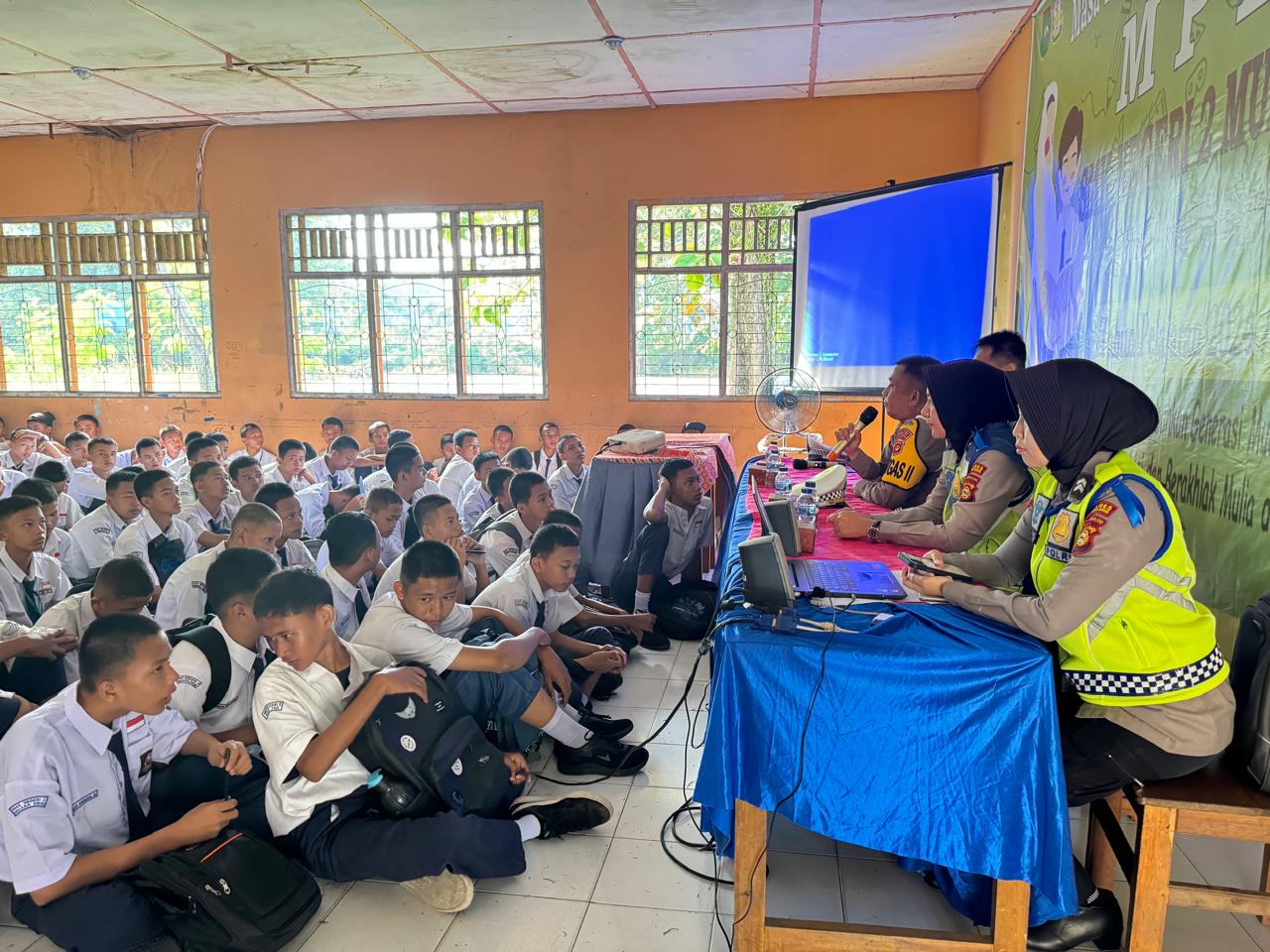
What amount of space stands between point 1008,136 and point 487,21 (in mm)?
3407

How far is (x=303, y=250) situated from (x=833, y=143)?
190 inches

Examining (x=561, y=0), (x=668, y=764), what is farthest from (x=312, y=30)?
(x=668, y=764)

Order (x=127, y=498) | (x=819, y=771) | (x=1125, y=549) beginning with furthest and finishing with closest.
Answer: (x=127, y=498), (x=819, y=771), (x=1125, y=549)

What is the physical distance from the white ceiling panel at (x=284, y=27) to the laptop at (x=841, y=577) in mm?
4374

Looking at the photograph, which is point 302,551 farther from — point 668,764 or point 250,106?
point 250,106

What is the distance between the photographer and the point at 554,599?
329 cm

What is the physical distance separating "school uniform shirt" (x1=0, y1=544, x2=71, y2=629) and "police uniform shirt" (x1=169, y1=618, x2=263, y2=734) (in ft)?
4.02

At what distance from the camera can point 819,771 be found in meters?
1.83

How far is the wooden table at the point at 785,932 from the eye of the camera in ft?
6.08

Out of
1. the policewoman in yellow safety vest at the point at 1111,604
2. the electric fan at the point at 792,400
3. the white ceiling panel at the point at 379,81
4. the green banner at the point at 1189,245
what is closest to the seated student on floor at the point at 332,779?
the policewoman in yellow safety vest at the point at 1111,604

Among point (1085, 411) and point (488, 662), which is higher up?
point (1085, 411)

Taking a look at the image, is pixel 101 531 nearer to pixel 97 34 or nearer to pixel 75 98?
pixel 97 34


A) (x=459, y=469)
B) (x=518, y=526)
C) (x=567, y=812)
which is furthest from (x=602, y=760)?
(x=459, y=469)

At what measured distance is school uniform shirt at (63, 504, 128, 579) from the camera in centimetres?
393
